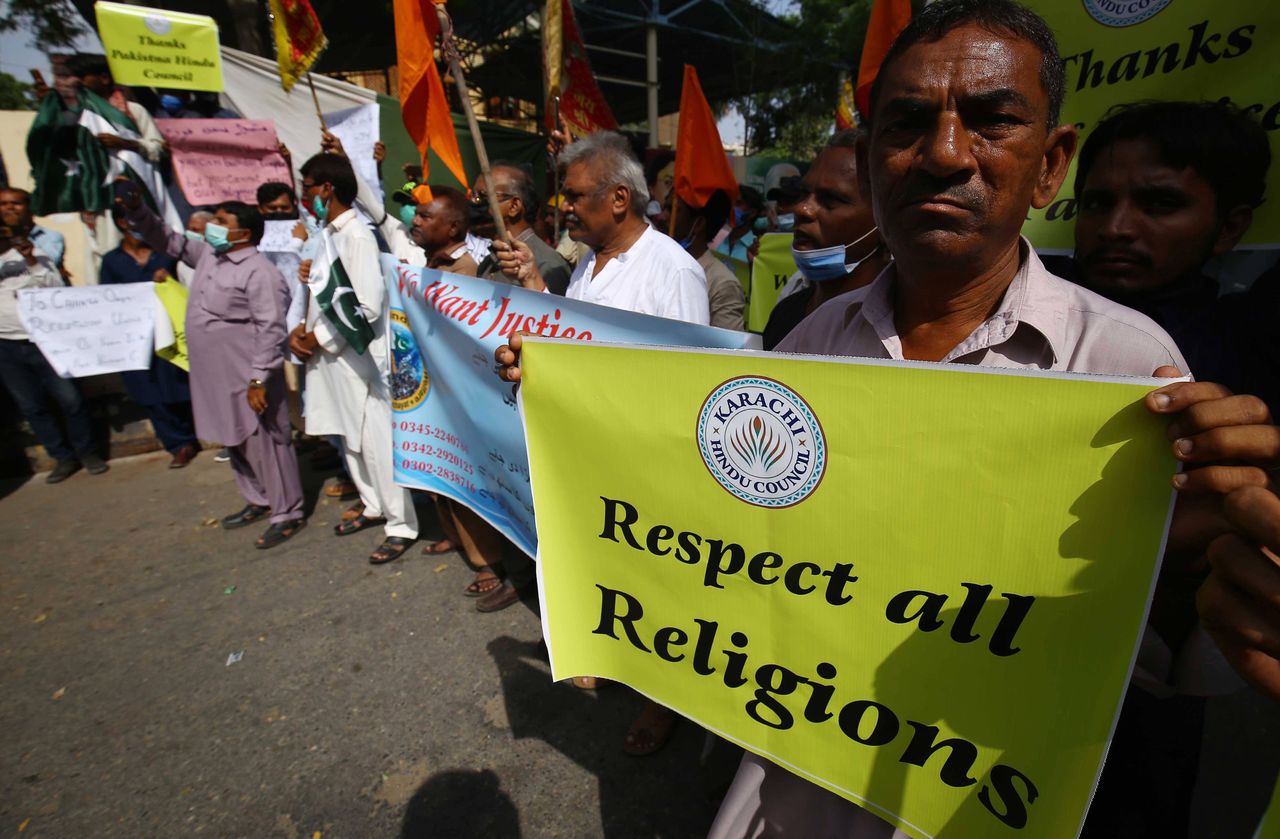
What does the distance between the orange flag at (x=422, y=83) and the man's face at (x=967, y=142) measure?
73.2 inches

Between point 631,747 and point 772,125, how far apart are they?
18375 mm

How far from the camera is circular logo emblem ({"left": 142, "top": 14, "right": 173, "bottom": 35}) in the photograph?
482 cm

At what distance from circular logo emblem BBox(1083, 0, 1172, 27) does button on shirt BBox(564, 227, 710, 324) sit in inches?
59.0

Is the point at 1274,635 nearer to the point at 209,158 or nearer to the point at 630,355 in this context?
the point at 630,355

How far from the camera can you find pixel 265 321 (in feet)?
12.2

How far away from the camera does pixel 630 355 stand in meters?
1.12

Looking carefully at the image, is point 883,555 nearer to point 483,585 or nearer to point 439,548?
point 483,585

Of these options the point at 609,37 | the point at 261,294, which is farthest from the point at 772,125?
the point at 261,294

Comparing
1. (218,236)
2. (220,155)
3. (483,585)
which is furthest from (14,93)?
(483,585)

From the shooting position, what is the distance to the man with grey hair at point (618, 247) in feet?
7.62

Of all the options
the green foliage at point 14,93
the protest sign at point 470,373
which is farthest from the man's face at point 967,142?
the green foliage at point 14,93

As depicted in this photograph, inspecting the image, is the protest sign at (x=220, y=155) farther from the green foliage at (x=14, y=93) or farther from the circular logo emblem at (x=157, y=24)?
the green foliage at (x=14, y=93)

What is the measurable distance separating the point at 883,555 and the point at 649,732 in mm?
1691

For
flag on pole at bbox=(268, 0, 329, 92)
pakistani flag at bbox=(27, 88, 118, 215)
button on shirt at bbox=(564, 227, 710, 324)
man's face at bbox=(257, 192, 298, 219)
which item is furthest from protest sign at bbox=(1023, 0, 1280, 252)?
pakistani flag at bbox=(27, 88, 118, 215)
